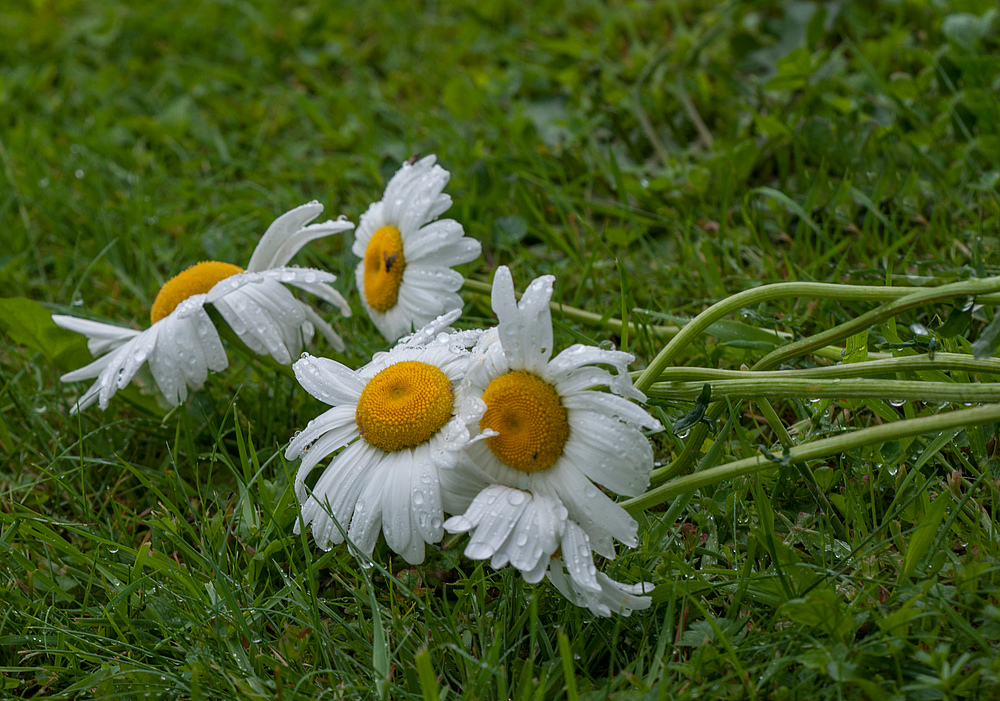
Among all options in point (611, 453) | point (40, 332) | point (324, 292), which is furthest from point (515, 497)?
point (40, 332)

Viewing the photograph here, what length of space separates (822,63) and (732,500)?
1.84 metres

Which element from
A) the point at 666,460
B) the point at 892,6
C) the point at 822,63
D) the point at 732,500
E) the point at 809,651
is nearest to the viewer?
the point at 809,651

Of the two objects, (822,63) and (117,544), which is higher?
(822,63)

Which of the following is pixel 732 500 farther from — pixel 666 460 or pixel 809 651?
pixel 809 651

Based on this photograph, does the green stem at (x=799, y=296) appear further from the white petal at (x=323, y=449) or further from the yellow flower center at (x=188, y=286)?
the yellow flower center at (x=188, y=286)

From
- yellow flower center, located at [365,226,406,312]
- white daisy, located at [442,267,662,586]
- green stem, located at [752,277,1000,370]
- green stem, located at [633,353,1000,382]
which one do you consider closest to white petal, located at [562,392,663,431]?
white daisy, located at [442,267,662,586]

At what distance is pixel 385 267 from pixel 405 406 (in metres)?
0.56

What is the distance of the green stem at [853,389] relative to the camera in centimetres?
129

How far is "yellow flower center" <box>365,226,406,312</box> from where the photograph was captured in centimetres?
187

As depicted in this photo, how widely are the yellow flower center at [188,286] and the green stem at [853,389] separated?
3.68 feet

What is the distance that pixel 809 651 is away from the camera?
4.15ft

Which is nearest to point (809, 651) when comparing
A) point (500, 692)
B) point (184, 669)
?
point (500, 692)

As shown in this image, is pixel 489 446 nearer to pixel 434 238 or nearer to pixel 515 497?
pixel 515 497

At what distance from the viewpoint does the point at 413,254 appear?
185 cm
